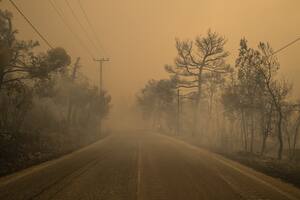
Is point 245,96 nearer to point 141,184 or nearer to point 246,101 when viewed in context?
point 246,101

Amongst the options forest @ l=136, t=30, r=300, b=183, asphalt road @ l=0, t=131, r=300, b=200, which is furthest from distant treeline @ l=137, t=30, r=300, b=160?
asphalt road @ l=0, t=131, r=300, b=200

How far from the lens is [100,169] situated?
12.5m

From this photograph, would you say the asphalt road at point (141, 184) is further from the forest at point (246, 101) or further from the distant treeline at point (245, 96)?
the distant treeline at point (245, 96)

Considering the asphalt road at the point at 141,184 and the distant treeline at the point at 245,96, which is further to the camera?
the distant treeline at the point at 245,96

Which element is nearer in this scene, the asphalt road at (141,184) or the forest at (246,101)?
the asphalt road at (141,184)

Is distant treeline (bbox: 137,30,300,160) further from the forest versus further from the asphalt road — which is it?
the asphalt road

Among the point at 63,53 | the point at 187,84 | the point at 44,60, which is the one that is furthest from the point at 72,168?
the point at 187,84

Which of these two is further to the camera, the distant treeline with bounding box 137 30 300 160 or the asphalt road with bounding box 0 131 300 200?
the distant treeline with bounding box 137 30 300 160

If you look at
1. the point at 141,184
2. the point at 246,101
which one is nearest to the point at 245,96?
the point at 246,101

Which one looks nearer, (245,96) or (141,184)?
(141,184)

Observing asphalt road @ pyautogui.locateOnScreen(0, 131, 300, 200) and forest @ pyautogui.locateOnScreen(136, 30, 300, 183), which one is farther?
forest @ pyautogui.locateOnScreen(136, 30, 300, 183)

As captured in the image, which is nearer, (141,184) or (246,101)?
(141,184)

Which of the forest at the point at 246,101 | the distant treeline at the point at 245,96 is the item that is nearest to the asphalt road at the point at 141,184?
the forest at the point at 246,101

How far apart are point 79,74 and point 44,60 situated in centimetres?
3132
